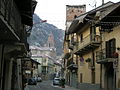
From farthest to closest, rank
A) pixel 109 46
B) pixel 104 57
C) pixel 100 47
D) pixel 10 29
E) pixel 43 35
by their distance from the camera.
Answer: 1. pixel 43 35
2. pixel 100 47
3. pixel 109 46
4. pixel 104 57
5. pixel 10 29

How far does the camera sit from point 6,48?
17.3 meters

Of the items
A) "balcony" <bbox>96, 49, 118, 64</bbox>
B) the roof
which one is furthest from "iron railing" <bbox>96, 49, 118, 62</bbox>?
the roof

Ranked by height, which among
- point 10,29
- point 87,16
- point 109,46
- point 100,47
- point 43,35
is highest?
point 43,35

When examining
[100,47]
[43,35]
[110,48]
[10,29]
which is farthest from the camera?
[43,35]

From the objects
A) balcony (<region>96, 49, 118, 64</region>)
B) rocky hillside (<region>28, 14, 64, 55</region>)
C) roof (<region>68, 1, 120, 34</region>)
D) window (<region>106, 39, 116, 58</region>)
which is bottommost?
balcony (<region>96, 49, 118, 64</region>)

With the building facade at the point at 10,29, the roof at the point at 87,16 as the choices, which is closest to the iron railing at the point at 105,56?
the roof at the point at 87,16

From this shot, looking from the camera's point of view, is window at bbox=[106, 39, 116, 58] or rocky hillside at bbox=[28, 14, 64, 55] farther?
rocky hillside at bbox=[28, 14, 64, 55]

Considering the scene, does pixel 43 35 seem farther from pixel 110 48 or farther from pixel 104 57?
pixel 110 48

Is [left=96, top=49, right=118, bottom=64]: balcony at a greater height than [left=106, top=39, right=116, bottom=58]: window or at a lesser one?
lesser

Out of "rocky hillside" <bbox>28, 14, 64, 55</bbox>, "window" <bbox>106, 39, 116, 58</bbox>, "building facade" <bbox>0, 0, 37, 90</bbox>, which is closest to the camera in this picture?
"building facade" <bbox>0, 0, 37, 90</bbox>

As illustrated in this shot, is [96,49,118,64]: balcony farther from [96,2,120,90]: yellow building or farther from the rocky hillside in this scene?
the rocky hillside

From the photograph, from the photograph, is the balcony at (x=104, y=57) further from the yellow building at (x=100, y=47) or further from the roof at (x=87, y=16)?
the roof at (x=87, y=16)

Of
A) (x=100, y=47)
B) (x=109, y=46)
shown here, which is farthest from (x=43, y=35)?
(x=109, y=46)

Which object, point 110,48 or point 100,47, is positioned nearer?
point 110,48
